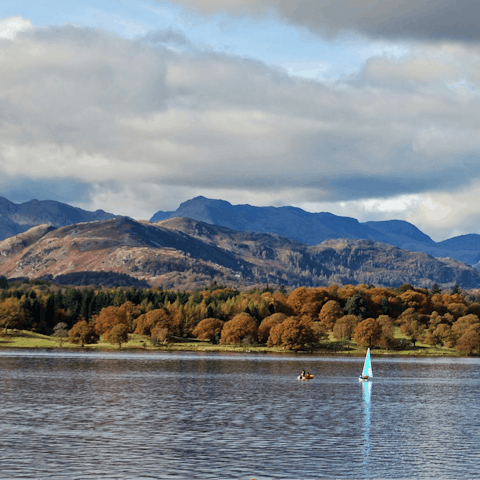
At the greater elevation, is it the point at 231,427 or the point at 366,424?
the point at 231,427

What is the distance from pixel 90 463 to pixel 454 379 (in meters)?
127

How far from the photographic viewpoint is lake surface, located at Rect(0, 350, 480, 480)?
56.3 m

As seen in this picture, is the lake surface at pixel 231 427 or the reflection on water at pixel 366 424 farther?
the reflection on water at pixel 366 424

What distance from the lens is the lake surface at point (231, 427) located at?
56.3m

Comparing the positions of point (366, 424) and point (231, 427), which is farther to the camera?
point (366, 424)

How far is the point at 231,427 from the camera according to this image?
79.1 m

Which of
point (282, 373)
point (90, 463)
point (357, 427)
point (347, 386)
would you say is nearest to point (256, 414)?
point (357, 427)

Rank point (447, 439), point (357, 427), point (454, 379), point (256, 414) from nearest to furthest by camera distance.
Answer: point (447, 439) → point (357, 427) → point (256, 414) → point (454, 379)

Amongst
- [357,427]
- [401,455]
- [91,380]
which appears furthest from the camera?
[91,380]

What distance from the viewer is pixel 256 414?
92000mm

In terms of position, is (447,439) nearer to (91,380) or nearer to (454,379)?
(91,380)

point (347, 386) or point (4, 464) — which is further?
point (347, 386)

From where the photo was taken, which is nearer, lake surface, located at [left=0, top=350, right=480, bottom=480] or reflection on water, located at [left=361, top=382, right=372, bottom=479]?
lake surface, located at [left=0, top=350, right=480, bottom=480]

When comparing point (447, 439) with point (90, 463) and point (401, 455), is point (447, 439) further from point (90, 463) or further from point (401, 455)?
point (90, 463)
